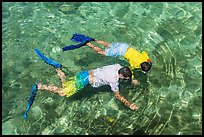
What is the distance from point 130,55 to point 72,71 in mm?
1837

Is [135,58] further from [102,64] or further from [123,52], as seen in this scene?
[102,64]

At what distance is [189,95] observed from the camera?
25.5 feet

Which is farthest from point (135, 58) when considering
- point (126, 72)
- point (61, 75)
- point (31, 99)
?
point (31, 99)

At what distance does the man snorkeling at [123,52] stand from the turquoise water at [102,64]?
241mm

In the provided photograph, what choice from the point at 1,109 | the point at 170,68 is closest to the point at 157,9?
the point at 170,68

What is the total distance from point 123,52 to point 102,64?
84 centimetres

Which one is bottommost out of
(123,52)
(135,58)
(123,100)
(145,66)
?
(123,100)

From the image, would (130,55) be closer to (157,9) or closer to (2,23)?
(157,9)

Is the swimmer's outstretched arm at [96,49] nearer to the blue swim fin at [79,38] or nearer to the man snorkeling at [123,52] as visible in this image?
the man snorkeling at [123,52]

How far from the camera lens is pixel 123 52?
324 inches

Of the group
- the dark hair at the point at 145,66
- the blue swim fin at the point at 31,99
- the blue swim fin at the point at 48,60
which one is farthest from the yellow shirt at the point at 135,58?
the blue swim fin at the point at 31,99

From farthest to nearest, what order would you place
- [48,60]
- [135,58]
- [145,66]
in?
[48,60] → [135,58] → [145,66]

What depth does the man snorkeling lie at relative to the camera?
770 cm

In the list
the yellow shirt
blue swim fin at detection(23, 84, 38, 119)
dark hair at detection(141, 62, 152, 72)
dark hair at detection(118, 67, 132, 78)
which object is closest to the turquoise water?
blue swim fin at detection(23, 84, 38, 119)
